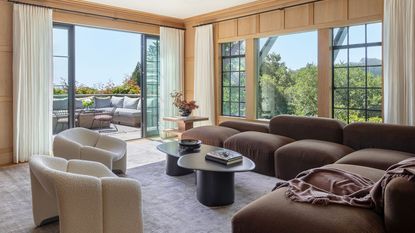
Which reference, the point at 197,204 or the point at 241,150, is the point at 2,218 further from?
the point at 241,150

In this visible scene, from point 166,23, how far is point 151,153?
3.13 m

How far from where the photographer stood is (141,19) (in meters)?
6.70

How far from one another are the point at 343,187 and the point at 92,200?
1785 mm

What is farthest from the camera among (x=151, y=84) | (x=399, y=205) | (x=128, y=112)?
(x=128, y=112)

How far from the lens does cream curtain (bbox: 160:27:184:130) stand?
7055 millimetres

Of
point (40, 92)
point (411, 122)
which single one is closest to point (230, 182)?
point (411, 122)

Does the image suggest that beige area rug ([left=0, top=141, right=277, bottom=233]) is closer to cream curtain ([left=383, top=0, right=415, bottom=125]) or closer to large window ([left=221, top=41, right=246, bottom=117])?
cream curtain ([left=383, top=0, right=415, bottom=125])

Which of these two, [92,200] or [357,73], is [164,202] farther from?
[357,73]

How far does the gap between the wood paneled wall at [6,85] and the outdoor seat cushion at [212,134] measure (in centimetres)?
280

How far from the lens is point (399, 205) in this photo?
66.6 inches

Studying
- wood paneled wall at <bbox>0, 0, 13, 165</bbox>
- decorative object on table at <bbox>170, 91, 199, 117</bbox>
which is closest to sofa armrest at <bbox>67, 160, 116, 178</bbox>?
wood paneled wall at <bbox>0, 0, 13, 165</bbox>

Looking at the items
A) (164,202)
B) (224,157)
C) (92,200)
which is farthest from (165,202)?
(92,200)

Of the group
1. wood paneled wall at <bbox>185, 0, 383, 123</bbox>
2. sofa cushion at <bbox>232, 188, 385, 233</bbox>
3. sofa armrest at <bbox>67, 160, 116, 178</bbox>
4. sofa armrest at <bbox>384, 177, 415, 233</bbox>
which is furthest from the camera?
wood paneled wall at <bbox>185, 0, 383, 123</bbox>

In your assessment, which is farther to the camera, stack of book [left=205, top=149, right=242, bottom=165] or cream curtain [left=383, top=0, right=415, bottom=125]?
cream curtain [left=383, top=0, right=415, bottom=125]
